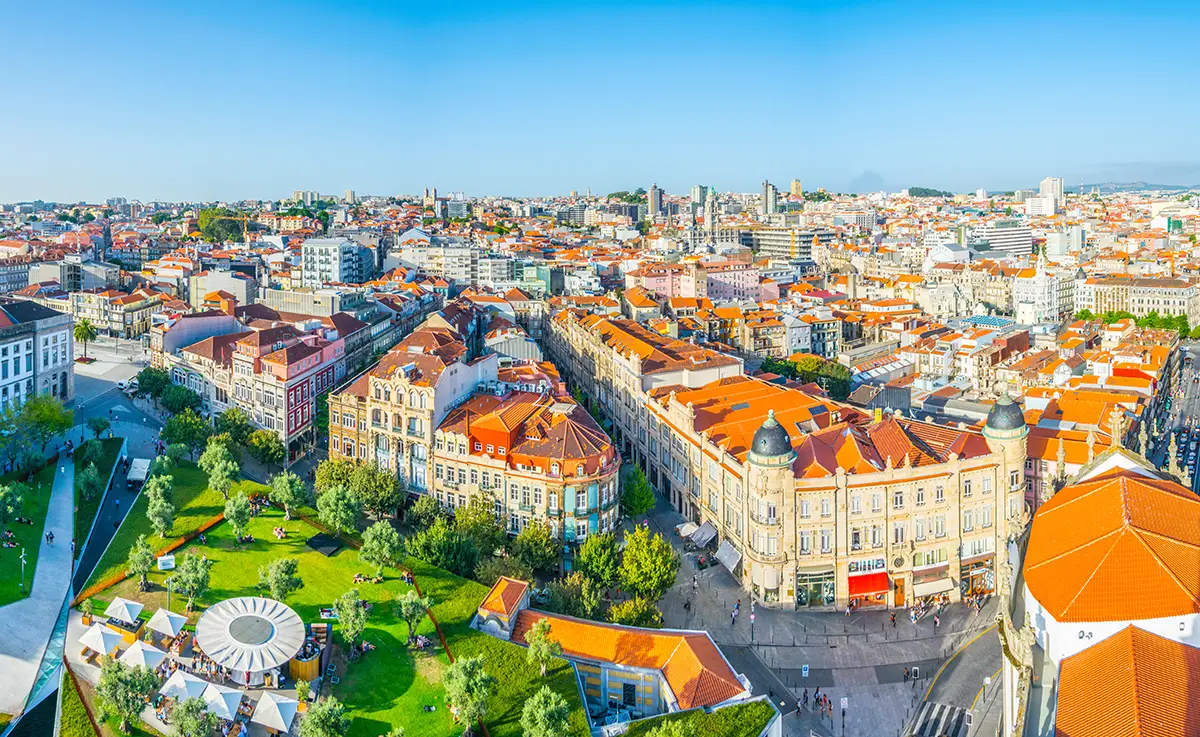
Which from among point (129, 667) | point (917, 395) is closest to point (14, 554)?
point (129, 667)

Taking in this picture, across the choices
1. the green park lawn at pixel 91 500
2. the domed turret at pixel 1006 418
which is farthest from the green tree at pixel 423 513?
the domed turret at pixel 1006 418

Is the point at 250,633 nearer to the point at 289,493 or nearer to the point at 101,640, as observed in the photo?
the point at 101,640

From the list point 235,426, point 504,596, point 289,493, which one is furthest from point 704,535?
point 235,426

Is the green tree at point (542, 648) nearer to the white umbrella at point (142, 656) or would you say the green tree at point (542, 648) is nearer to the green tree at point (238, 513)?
the white umbrella at point (142, 656)

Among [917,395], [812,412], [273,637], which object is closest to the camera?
[273,637]

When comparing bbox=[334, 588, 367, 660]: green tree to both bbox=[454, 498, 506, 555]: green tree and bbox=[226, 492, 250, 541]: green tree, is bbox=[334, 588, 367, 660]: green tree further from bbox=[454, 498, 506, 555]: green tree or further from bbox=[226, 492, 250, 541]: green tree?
bbox=[226, 492, 250, 541]: green tree

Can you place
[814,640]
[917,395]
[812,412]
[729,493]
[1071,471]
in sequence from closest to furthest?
1. [814,640]
2. [729,493]
3. [1071,471]
4. [812,412]
5. [917,395]

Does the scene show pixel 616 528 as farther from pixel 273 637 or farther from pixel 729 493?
pixel 273 637

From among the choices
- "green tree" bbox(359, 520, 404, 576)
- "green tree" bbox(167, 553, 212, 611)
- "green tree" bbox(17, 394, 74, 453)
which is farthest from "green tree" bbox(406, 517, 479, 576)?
"green tree" bbox(17, 394, 74, 453)
